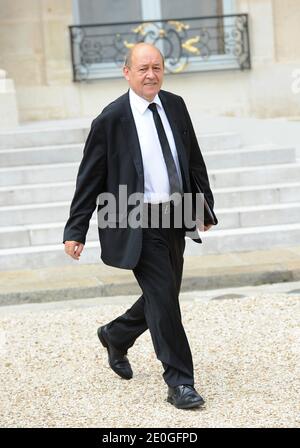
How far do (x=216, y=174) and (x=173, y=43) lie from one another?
4.36m

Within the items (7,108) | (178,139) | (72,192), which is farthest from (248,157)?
(178,139)

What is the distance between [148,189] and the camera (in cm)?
541

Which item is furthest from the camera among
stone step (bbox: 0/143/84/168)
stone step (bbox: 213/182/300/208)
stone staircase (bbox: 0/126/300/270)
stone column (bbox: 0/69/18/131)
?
stone column (bbox: 0/69/18/131)

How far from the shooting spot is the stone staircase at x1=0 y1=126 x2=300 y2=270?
9484 millimetres

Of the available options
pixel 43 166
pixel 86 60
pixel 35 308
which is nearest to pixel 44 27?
pixel 86 60

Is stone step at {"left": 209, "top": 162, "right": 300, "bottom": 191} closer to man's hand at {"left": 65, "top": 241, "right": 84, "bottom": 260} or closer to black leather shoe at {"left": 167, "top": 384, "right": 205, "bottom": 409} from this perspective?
man's hand at {"left": 65, "top": 241, "right": 84, "bottom": 260}

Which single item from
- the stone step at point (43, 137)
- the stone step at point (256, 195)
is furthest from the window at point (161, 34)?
the stone step at point (256, 195)

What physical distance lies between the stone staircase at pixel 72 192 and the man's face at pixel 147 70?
3.97 m

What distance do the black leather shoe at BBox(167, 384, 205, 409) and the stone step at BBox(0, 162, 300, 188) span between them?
559 cm

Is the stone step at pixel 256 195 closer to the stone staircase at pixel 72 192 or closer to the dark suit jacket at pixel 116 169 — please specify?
the stone staircase at pixel 72 192

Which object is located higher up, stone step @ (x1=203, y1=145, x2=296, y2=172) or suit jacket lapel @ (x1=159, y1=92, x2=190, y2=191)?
suit jacket lapel @ (x1=159, y1=92, x2=190, y2=191)

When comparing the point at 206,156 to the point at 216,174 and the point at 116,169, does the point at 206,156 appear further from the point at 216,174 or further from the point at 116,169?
the point at 116,169

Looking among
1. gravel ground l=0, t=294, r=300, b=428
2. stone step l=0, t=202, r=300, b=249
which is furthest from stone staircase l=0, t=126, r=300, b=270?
gravel ground l=0, t=294, r=300, b=428

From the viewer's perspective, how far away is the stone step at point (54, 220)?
31.8 feet
